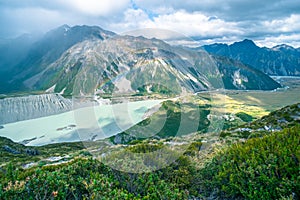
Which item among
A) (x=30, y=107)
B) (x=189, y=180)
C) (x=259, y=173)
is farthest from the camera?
(x=30, y=107)


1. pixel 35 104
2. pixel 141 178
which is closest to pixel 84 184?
pixel 141 178

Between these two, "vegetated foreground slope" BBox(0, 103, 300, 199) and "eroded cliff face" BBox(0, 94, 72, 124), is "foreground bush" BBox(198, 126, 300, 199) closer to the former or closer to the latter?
"vegetated foreground slope" BBox(0, 103, 300, 199)

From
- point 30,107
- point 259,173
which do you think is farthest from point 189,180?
point 30,107

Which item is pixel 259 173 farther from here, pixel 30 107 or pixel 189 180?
pixel 30 107

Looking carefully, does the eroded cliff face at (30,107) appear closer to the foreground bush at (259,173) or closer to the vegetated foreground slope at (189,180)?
the vegetated foreground slope at (189,180)

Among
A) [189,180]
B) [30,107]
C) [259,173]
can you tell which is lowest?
[30,107]

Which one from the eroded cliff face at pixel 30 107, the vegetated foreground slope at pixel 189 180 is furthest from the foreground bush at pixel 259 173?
the eroded cliff face at pixel 30 107
